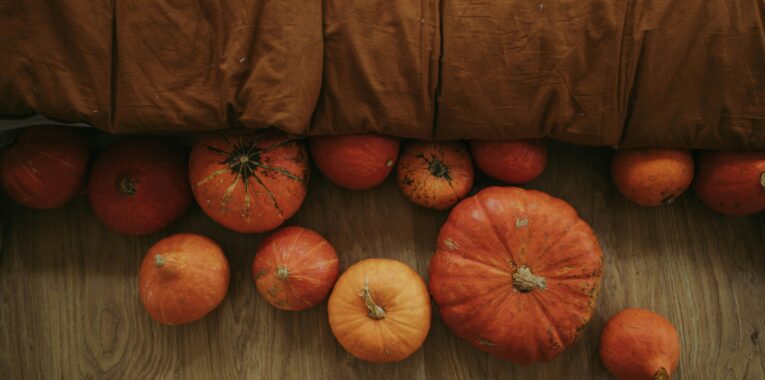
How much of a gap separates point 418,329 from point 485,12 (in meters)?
0.95

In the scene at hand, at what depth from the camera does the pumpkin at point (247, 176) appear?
140 centimetres

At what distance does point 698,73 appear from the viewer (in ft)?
4.39

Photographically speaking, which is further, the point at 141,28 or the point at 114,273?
the point at 114,273

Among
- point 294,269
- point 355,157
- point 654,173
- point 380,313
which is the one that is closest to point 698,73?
point 654,173

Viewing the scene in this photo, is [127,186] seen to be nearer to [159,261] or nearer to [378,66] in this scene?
[159,261]

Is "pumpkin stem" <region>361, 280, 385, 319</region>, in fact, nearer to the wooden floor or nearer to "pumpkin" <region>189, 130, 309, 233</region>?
the wooden floor

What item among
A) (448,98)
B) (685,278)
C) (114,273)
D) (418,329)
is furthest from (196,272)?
(685,278)

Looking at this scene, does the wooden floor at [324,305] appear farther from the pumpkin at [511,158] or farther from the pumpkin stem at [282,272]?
the pumpkin stem at [282,272]

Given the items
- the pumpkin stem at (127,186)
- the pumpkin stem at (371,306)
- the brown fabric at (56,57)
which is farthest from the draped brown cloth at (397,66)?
the pumpkin stem at (371,306)

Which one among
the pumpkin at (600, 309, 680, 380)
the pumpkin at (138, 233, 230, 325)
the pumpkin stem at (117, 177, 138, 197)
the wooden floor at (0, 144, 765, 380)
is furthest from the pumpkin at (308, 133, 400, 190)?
the pumpkin at (600, 309, 680, 380)

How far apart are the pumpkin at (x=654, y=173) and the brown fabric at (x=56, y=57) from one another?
61.8 inches

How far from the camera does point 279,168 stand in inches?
56.1

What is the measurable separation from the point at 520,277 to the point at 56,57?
142 cm

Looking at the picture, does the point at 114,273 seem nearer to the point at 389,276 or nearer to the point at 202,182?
the point at 202,182
